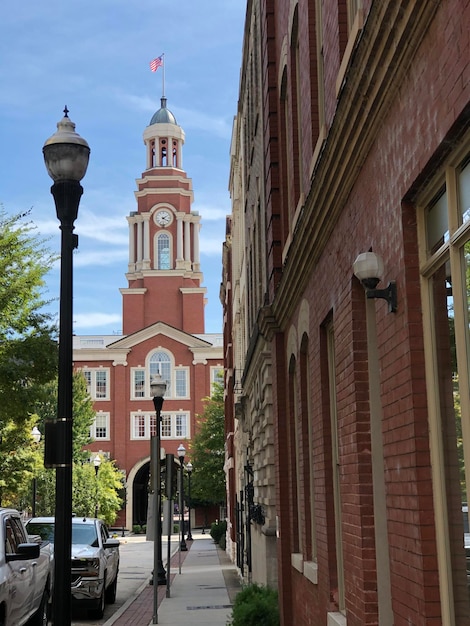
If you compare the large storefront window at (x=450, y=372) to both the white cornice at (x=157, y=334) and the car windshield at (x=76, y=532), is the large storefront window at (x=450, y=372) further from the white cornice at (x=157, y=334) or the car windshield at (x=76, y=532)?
the white cornice at (x=157, y=334)

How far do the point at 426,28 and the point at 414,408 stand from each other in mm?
2092

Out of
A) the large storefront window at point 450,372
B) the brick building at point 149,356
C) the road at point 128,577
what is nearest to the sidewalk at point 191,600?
the road at point 128,577

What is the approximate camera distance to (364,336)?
696cm

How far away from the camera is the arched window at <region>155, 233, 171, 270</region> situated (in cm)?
8056

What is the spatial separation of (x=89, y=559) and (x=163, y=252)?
64794 millimetres

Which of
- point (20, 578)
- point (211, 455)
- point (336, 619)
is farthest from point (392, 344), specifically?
point (211, 455)

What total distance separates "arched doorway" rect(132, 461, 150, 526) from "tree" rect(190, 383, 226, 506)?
818 centimetres

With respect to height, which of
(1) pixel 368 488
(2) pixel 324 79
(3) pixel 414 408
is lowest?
(1) pixel 368 488

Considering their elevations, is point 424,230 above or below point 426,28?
below

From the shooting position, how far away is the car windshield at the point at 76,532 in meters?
18.2

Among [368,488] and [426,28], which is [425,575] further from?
[426,28]

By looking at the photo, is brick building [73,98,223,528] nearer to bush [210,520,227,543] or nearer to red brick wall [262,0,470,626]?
bush [210,520,227,543]

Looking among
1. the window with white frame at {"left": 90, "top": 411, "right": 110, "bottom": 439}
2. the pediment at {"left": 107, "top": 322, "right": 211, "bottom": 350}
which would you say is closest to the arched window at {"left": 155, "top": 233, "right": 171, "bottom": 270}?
the pediment at {"left": 107, "top": 322, "right": 211, "bottom": 350}

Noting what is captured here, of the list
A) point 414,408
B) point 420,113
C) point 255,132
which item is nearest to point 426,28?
point 420,113
